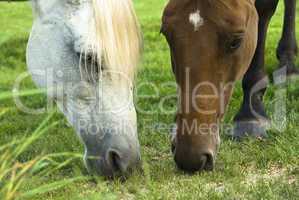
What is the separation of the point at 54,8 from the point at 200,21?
865mm

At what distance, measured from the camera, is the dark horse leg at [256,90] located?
5109mm

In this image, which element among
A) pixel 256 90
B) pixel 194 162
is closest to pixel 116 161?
pixel 194 162

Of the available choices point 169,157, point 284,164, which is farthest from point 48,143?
point 284,164

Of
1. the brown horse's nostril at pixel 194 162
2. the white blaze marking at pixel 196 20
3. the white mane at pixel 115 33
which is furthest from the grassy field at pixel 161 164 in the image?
the white blaze marking at pixel 196 20

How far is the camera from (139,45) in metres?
3.91

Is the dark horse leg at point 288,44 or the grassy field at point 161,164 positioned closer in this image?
the grassy field at point 161,164

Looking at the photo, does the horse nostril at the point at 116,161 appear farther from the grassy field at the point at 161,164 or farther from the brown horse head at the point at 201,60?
the brown horse head at the point at 201,60

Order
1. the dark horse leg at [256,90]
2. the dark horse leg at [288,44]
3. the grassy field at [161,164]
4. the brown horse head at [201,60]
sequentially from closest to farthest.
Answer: the grassy field at [161,164] → the brown horse head at [201,60] → the dark horse leg at [256,90] → the dark horse leg at [288,44]

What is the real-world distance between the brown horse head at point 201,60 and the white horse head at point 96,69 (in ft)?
0.83

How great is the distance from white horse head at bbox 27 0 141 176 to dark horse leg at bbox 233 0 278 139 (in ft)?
4.84

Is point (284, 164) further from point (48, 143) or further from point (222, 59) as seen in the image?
point (48, 143)

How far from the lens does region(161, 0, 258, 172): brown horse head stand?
12.3 ft

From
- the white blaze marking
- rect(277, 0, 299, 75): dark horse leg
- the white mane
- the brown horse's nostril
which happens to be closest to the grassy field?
the brown horse's nostril

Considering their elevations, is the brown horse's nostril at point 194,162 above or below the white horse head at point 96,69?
below
